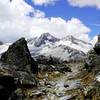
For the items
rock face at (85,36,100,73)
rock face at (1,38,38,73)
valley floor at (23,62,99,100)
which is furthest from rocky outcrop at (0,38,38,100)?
rock face at (85,36,100,73)

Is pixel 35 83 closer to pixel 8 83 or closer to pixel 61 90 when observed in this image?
pixel 61 90

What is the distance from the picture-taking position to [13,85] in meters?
41.2

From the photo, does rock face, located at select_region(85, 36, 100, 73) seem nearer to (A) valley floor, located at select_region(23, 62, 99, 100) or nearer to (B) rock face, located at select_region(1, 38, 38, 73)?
(A) valley floor, located at select_region(23, 62, 99, 100)

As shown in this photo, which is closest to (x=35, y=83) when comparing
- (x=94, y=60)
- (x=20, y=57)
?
(x=94, y=60)

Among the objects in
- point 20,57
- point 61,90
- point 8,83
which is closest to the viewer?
point 8,83

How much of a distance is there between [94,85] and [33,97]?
819 centimetres

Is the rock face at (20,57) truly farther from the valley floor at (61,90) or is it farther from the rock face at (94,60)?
the rock face at (94,60)

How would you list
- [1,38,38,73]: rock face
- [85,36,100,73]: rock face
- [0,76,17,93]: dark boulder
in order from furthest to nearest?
1. [1,38,38,73]: rock face
2. [85,36,100,73]: rock face
3. [0,76,17,93]: dark boulder

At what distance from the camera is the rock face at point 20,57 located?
58000 millimetres

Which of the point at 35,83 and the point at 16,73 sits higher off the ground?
the point at 16,73

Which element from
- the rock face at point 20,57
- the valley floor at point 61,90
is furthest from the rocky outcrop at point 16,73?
the valley floor at point 61,90

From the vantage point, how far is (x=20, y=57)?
59.7 meters

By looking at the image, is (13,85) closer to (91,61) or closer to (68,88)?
(68,88)

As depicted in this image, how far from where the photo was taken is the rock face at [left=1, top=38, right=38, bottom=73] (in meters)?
58.0
